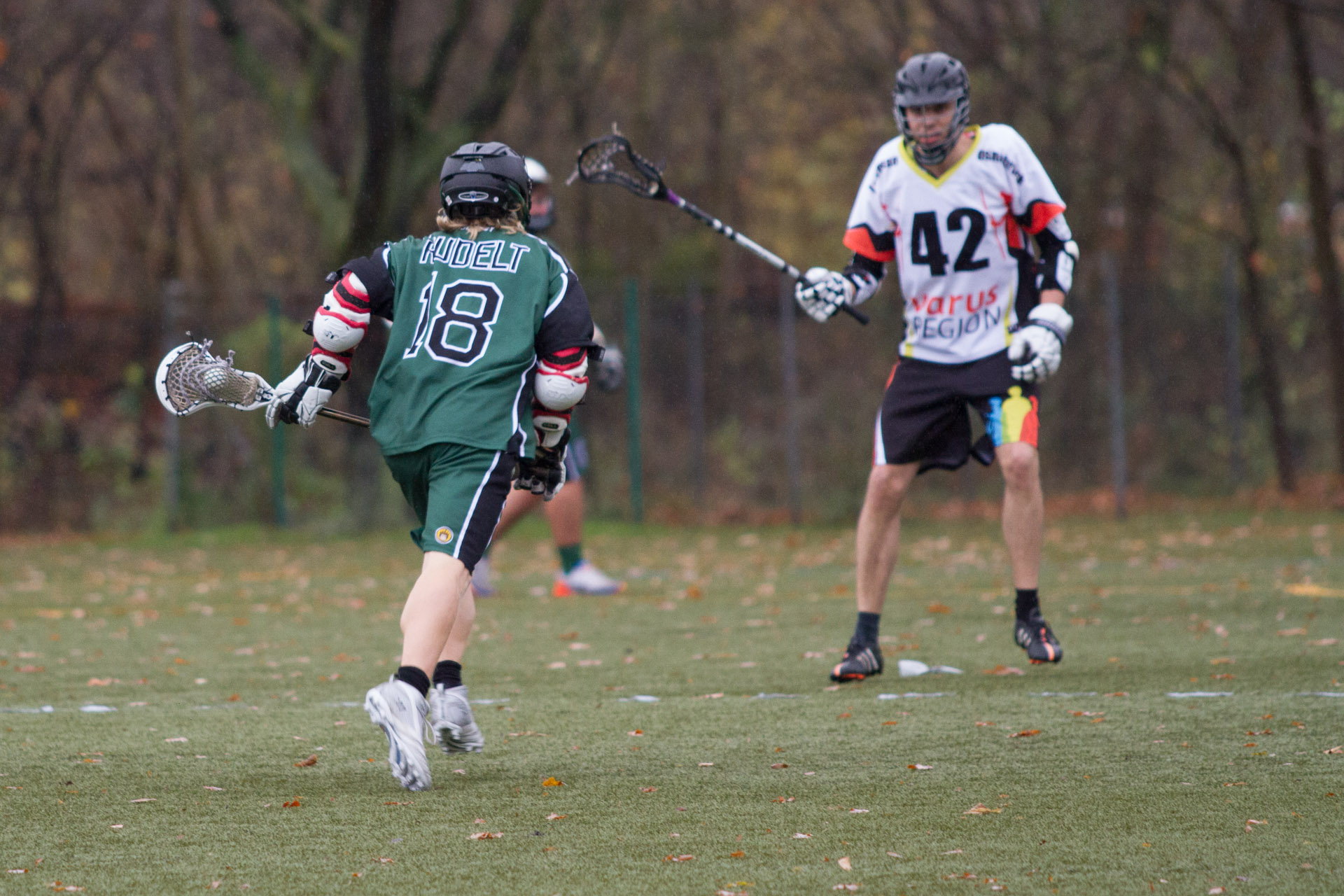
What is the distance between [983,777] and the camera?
4316 millimetres

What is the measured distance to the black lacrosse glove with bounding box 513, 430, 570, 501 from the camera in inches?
188

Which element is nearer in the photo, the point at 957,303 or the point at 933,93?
the point at 933,93

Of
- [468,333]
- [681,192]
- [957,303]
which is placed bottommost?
[468,333]

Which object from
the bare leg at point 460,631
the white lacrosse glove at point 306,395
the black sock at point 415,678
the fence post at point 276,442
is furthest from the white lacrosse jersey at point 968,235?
the fence post at point 276,442

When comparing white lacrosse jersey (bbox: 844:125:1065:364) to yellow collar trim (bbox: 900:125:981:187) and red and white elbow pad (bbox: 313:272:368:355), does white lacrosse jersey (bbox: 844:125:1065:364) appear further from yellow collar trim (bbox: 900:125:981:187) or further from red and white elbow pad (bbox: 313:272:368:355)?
red and white elbow pad (bbox: 313:272:368:355)

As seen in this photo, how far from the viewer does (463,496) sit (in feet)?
14.8

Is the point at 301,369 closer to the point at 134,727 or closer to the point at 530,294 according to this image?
the point at 530,294

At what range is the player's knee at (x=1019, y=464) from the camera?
619 centimetres

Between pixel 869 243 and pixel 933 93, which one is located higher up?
pixel 933 93

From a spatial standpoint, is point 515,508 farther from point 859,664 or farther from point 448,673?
point 448,673

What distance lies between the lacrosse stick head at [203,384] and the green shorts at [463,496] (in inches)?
24.2

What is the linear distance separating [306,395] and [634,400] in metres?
12.0

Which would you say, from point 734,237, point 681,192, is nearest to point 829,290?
point 734,237

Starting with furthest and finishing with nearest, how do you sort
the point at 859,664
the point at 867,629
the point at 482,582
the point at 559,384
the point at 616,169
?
the point at 482,582 < the point at 616,169 < the point at 867,629 < the point at 859,664 < the point at 559,384
